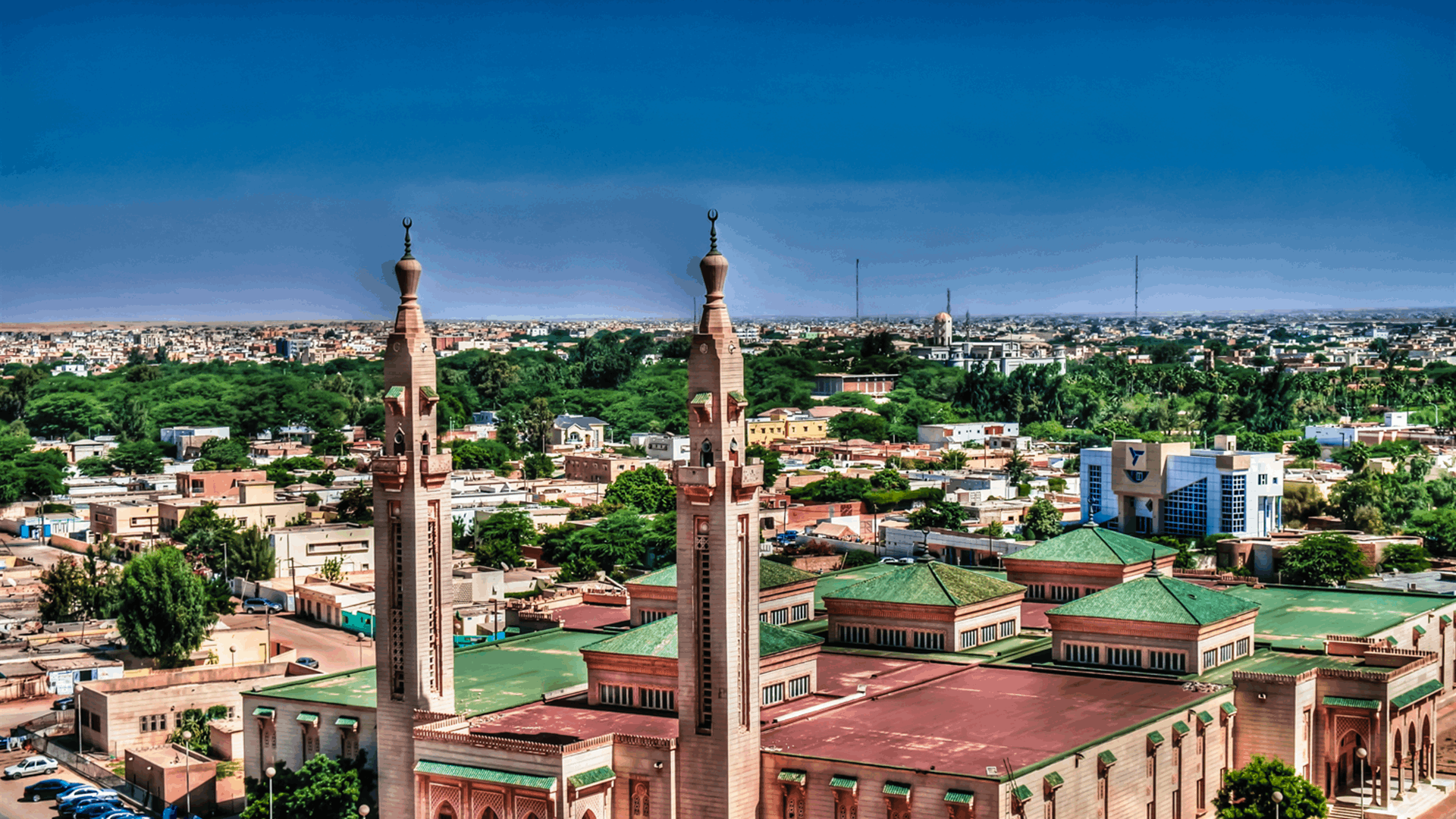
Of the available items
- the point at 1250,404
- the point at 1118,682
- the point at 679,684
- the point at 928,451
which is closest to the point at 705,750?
the point at 679,684

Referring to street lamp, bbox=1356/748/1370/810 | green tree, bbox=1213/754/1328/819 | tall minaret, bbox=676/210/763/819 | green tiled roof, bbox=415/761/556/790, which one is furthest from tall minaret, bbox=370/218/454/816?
street lamp, bbox=1356/748/1370/810

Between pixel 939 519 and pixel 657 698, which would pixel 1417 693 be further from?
pixel 939 519

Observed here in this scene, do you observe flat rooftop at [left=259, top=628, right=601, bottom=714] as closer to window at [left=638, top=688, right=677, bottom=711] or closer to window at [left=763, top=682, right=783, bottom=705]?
window at [left=638, top=688, right=677, bottom=711]

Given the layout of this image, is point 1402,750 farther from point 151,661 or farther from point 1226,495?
point 1226,495

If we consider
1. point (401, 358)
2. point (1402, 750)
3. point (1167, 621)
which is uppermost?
point (401, 358)

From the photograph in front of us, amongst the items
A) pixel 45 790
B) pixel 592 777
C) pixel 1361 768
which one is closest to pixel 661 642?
pixel 592 777
